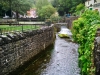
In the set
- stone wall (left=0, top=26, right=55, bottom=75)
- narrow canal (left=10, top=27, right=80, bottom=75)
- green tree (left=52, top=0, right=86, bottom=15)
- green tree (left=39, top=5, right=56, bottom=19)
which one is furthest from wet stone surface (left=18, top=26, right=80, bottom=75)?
green tree (left=52, top=0, right=86, bottom=15)

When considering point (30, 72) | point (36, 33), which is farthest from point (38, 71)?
point (36, 33)

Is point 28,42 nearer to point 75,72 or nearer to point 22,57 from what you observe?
point 22,57

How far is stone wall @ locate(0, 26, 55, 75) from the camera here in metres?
12.9

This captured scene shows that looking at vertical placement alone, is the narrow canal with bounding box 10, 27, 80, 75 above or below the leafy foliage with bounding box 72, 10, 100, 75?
below

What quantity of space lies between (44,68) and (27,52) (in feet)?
7.53

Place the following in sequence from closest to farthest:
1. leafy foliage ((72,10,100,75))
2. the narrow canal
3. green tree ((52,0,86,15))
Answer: leafy foliage ((72,10,100,75)) < the narrow canal < green tree ((52,0,86,15))

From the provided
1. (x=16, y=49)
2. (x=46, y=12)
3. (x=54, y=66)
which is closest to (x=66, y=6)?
(x=46, y=12)

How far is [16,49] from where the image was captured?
50.4 ft

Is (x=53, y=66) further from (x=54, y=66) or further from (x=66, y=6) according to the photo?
(x=66, y=6)

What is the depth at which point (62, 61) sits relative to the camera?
65.0ft

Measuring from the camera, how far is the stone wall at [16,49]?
12.9m

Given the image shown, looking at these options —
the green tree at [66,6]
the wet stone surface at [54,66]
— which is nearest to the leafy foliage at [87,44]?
the wet stone surface at [54,66]

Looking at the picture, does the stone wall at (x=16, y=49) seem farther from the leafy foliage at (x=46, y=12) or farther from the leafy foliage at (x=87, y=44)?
the leafy foliage at (x=46, y=12)

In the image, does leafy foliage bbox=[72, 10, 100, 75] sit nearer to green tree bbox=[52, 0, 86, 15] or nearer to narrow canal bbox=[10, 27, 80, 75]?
narrow canal bbox=[10, 27, 80, 75]
